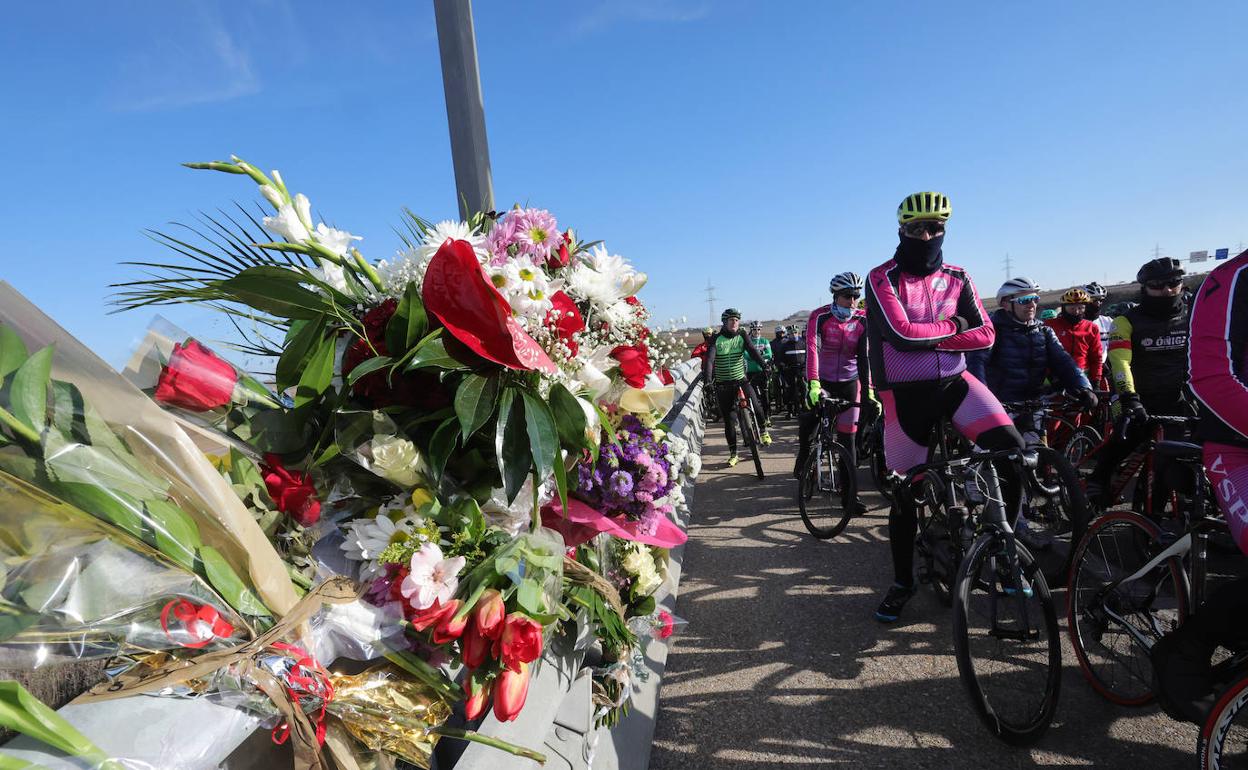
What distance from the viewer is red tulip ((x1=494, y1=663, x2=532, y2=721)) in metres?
1.38

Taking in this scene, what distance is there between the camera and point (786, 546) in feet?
18.0

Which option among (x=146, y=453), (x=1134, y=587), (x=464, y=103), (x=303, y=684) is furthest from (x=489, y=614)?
(x=1134, y=587)

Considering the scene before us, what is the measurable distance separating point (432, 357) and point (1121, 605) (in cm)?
331

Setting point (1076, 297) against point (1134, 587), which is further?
point (1076, 297)

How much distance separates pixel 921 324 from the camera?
3611 mm

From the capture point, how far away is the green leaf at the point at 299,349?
1459mm

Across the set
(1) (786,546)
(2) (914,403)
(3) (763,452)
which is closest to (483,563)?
(2) (914,403)

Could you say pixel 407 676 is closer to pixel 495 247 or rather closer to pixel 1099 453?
pixel 495 247

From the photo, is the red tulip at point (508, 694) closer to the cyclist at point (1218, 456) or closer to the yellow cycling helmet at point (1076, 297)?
the cyclist at point (1218, 456)

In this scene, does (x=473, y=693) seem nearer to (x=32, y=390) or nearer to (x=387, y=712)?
(x=387, y=712)

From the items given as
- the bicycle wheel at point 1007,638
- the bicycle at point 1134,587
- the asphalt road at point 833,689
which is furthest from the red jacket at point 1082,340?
the bicycle wheel at point 1007,638

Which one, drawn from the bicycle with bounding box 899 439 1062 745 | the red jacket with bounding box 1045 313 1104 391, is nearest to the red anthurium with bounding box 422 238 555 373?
the bicycle with bounding box 899 439 1062 745

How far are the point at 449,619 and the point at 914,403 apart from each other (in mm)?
3293

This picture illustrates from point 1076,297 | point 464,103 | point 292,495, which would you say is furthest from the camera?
point 1076,297
